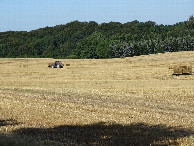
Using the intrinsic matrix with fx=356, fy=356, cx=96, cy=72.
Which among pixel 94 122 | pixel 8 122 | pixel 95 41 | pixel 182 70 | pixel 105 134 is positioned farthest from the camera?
pixel 95 41

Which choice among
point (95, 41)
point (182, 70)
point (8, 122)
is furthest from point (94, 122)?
point (95, 41)

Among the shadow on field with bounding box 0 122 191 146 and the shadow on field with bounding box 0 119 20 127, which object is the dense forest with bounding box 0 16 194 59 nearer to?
the shadow on field with bounding box 0 119 20 127

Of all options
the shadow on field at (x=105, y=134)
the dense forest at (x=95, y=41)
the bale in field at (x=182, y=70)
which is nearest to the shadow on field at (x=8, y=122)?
the shadow on field at (x=105, y=134)

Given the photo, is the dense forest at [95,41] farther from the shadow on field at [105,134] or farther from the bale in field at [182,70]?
the shadow on field at [105,134]

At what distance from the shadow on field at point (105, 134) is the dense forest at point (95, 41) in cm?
9963

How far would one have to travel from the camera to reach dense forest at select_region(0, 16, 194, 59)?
4488 inches

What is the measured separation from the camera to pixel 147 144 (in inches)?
380

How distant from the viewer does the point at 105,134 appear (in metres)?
10.9

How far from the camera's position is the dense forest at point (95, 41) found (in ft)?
374

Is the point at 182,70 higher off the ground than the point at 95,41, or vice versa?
the point at 95,41

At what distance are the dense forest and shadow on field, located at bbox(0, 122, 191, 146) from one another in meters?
99.6

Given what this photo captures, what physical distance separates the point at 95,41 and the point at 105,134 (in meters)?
115

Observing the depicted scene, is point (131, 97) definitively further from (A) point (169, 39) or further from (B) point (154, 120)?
(A) point (169, 39)

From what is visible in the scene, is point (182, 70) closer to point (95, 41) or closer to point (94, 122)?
point (94, 122)
